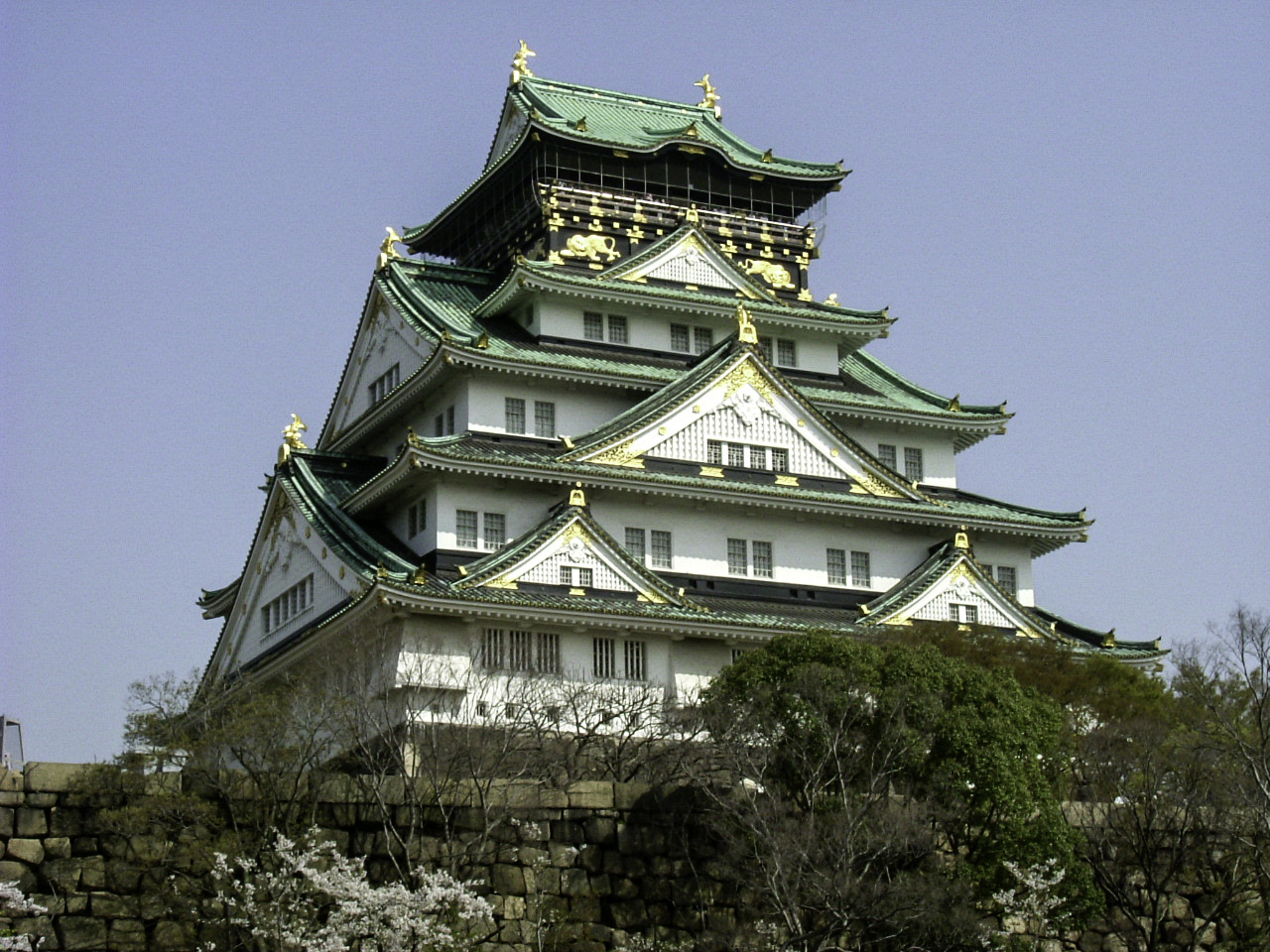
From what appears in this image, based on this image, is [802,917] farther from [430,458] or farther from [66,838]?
[430,458]

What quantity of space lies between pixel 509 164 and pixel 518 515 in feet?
47.3

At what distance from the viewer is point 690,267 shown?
55.9 m

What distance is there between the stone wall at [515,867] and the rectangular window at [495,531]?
13546 millimetres

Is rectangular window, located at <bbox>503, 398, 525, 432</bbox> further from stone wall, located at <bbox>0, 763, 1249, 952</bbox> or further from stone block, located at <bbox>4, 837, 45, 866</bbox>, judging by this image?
stone block, located at <bbox>4, 837, 45, 866</bbox>

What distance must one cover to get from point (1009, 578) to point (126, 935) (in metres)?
29.9

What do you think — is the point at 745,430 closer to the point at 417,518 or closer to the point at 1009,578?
the point at 417,518

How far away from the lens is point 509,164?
5903 cm

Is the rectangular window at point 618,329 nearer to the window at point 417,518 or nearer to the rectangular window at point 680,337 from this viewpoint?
the rectangular window at point 680,337

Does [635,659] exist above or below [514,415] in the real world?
below

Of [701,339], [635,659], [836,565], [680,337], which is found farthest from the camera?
[701,339]

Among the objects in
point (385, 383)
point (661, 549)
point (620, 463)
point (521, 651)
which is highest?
point (385, 383)

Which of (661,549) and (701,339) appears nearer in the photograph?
(661,549)

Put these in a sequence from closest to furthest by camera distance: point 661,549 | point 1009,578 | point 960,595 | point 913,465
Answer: point 661,549, point 960,595, point 1009,578, point 913,465

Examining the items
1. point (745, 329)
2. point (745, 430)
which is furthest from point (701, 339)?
point (745, 430)
